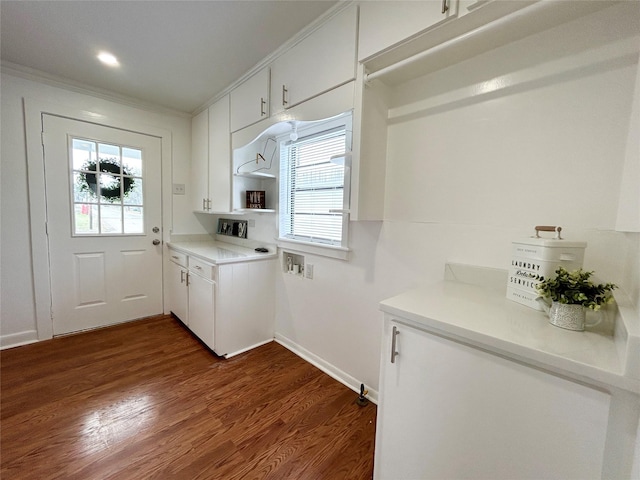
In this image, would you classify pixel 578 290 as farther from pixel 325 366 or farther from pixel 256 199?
pixel 256 199

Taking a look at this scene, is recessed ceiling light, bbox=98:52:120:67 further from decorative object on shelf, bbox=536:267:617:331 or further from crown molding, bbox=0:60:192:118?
decorative object on shelf, bbox=536:267:617:331

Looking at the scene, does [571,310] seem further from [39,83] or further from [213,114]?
[39,83]

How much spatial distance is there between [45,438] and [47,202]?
6.67 ft

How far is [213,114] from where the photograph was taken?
270 centimetres

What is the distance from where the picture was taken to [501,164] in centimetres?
118

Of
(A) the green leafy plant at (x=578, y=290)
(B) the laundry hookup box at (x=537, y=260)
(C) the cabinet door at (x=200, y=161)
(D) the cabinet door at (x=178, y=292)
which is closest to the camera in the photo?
(A) the green leafy plant at (x=578, y=290)

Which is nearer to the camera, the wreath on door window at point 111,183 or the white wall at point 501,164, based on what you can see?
the white wall at point 501,164

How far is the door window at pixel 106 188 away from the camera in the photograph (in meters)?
2.51

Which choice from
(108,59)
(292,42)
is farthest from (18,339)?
(292,42)

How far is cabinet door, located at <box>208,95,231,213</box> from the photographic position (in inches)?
98.3

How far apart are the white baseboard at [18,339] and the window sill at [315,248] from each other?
8.02 feet

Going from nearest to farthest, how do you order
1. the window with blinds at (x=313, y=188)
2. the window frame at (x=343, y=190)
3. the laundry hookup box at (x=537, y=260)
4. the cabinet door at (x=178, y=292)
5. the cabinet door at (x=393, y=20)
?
the laundry hookup box at (x=537, y=260) → the cabinet door at (x=393, y=20) → the window frame at (x=343, y=190) → the window with blinds at (x=313, y=188) → the cabinet door at (x=178, y=292)

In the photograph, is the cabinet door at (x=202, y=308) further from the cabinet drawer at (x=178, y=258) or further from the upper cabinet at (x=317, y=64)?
the upper cabinet at (x=317, y=64)

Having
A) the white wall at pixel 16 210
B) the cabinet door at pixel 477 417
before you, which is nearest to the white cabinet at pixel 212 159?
the white wall at pixel 16 210
